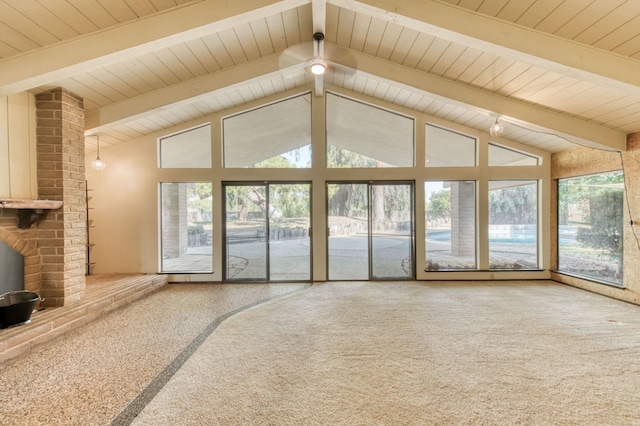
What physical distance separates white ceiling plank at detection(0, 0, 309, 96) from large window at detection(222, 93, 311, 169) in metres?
2.64

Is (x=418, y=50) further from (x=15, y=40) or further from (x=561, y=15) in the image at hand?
(x=15, y=40)

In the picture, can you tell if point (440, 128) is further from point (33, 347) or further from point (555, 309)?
point (33, 347)

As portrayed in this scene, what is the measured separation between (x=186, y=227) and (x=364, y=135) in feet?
12.7

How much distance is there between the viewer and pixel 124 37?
2701 mm

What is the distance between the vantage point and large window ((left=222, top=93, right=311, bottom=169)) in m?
5.35

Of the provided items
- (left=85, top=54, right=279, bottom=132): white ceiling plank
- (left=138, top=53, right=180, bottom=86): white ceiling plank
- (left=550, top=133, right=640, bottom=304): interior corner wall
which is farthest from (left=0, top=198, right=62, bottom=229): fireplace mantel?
(left=550, top=133, right=640, bottom=304): interior corner wall

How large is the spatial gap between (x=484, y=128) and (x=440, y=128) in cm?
75

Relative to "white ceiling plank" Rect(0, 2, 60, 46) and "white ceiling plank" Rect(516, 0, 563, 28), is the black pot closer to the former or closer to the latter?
"white ceiling plank" Rect(0, 2, 60, 46)

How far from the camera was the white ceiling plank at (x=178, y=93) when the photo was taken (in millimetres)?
3975

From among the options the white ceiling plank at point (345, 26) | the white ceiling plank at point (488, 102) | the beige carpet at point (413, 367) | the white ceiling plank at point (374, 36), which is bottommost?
the beige carpet at point (413, 367)

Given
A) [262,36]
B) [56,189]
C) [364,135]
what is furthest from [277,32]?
[56,189]

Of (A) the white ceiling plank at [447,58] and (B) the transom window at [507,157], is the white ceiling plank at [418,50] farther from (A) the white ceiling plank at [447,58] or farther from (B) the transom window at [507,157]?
(B) the transom window at [507,157]

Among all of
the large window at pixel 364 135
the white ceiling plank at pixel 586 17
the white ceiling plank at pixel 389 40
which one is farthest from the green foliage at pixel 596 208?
the white ceiling plank at pixel 389 40

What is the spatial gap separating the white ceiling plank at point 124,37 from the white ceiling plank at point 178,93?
1262 millimetres
